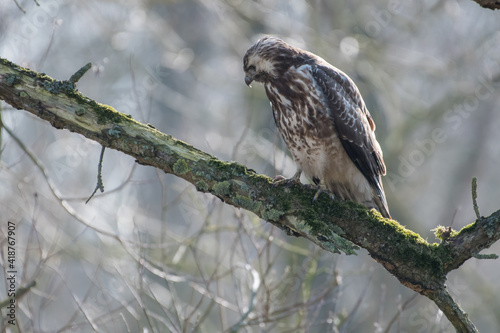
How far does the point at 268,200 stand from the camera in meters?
3.98

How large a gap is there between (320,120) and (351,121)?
0.34 m

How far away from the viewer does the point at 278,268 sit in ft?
37.1

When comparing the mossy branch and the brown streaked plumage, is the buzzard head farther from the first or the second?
the mossy branch

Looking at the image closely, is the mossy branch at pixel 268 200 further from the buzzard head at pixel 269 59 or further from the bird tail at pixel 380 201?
the buzzard head at pixel 269 59

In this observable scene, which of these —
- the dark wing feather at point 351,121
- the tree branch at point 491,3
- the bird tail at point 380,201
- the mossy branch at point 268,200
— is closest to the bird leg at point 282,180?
the mossy branch at point 268,200

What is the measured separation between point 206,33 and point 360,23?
4412 mm

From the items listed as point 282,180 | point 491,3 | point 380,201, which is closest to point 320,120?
point 282,180

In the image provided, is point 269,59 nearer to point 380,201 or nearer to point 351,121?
point 351,121

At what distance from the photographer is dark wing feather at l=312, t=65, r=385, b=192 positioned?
4680mm

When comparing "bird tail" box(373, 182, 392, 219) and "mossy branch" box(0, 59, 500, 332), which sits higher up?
"bird tail" box(373, 182, 392, 219)

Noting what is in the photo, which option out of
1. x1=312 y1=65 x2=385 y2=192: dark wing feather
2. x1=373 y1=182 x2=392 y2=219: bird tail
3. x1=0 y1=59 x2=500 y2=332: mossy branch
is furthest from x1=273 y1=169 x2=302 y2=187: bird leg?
x1=373 y1=182 x2=392 y2=219: bird tail

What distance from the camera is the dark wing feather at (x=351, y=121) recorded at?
468 centimetres

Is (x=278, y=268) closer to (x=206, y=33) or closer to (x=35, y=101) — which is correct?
(x=206, y=33)

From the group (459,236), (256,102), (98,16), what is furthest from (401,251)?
(98,16)
